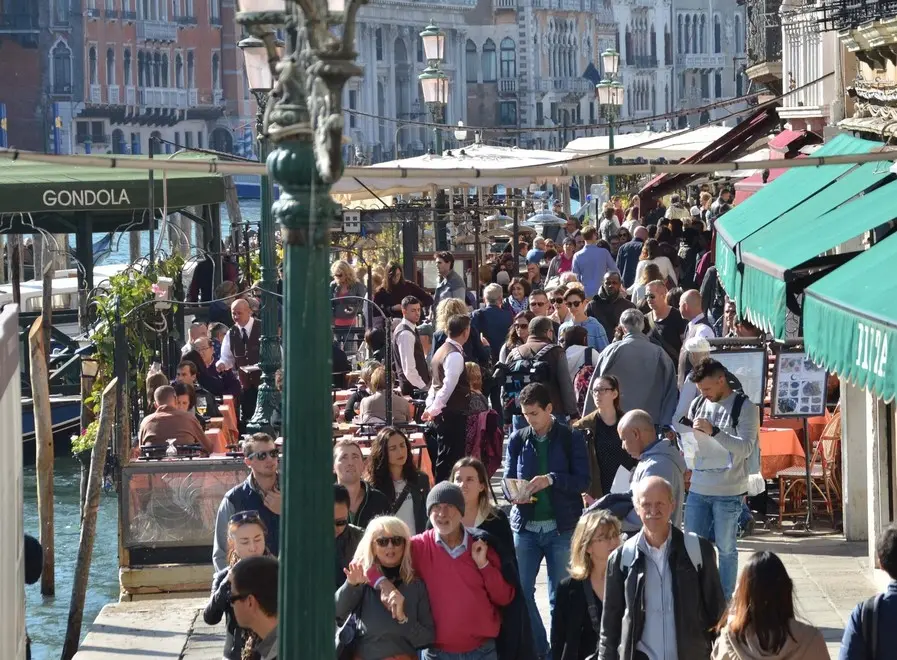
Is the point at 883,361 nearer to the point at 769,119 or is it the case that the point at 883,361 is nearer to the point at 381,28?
the point at 769,119

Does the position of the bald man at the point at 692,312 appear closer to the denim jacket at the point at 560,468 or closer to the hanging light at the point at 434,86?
the denim jacket at the point at 560,468

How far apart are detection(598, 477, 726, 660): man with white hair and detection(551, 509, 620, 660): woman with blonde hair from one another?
0.30m

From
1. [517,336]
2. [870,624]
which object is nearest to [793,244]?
[517,336]

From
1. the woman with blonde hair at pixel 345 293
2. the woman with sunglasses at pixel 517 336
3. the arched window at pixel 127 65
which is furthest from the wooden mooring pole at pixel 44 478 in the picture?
the arched window at pixel 127 65

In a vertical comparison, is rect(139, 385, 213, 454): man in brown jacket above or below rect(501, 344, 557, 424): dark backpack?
below

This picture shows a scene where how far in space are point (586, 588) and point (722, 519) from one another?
7.75ft

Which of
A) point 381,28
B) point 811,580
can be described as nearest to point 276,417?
point 811,580

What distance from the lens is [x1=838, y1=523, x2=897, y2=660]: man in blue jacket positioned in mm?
5910

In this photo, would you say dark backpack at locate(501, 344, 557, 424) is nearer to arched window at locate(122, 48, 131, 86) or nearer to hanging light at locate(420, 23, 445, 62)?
hanging light at locate(420, 23, 445, 62)

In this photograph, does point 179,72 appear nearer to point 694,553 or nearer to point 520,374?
point 520,374

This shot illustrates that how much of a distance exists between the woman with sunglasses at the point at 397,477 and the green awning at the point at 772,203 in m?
3.65

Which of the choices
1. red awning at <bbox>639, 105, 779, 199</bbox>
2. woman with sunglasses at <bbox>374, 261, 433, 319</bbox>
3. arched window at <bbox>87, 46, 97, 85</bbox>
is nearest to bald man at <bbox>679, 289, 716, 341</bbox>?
woman with sunglasses at <bbox>374, 261, 433, 319</bbox>

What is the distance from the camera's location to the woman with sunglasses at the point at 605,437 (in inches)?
374

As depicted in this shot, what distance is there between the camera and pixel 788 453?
11812 millimetres
